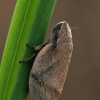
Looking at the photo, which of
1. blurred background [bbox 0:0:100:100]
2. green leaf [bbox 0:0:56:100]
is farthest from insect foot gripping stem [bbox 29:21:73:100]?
blurred background [bbox 0:0:100:100]

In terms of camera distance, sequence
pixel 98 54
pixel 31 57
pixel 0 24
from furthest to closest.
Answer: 1. pixel 98 54
2. pixel 0 24
3. pixel 31 57

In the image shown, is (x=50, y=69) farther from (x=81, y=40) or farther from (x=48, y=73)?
(x=81, y=40)

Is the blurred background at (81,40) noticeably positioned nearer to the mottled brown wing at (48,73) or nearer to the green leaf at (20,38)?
the mottled brown wing at (48,73)

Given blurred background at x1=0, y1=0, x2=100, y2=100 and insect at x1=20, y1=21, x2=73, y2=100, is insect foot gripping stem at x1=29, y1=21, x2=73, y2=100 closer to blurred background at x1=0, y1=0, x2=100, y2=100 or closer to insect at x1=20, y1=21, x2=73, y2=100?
insect at x1=20, y1=21, x2=73, y2=100

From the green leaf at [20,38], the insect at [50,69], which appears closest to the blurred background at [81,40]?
the insect at [50,69]

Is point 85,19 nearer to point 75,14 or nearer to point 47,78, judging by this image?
point 75,14

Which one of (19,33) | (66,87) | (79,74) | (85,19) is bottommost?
(66,87)

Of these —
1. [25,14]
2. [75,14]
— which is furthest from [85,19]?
[25,14]
